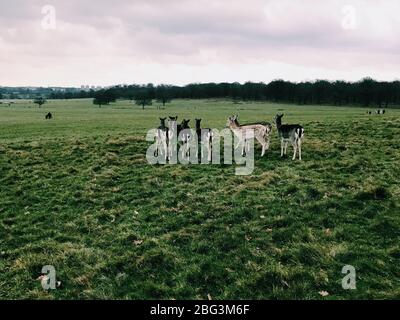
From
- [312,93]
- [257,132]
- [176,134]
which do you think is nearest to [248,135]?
[257,132]

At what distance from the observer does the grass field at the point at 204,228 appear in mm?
9555

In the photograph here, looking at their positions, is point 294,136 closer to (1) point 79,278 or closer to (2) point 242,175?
(2) point 242,175

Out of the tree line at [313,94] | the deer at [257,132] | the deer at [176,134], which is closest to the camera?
the deer at [257,132]

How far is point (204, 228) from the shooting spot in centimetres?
1255

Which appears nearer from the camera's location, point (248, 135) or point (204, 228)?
point (204, 228)

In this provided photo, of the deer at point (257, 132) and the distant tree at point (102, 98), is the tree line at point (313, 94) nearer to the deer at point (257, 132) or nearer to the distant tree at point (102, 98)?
the distant tree at point (102, 98)

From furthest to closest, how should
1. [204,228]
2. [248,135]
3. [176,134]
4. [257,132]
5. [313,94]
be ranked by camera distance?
[313,94], [176,134], [248,135], [257,132], [204,228]

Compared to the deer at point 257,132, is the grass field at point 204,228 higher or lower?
lower

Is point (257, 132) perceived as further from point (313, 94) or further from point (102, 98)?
point (313, 94)

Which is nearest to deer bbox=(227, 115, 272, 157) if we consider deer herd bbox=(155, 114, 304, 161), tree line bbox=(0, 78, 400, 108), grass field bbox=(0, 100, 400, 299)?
deer herd bbox=(155, 114, 304, 161)

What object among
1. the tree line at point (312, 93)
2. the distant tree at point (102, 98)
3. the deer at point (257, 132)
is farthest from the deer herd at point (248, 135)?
the distant tree at point (102, 98)
